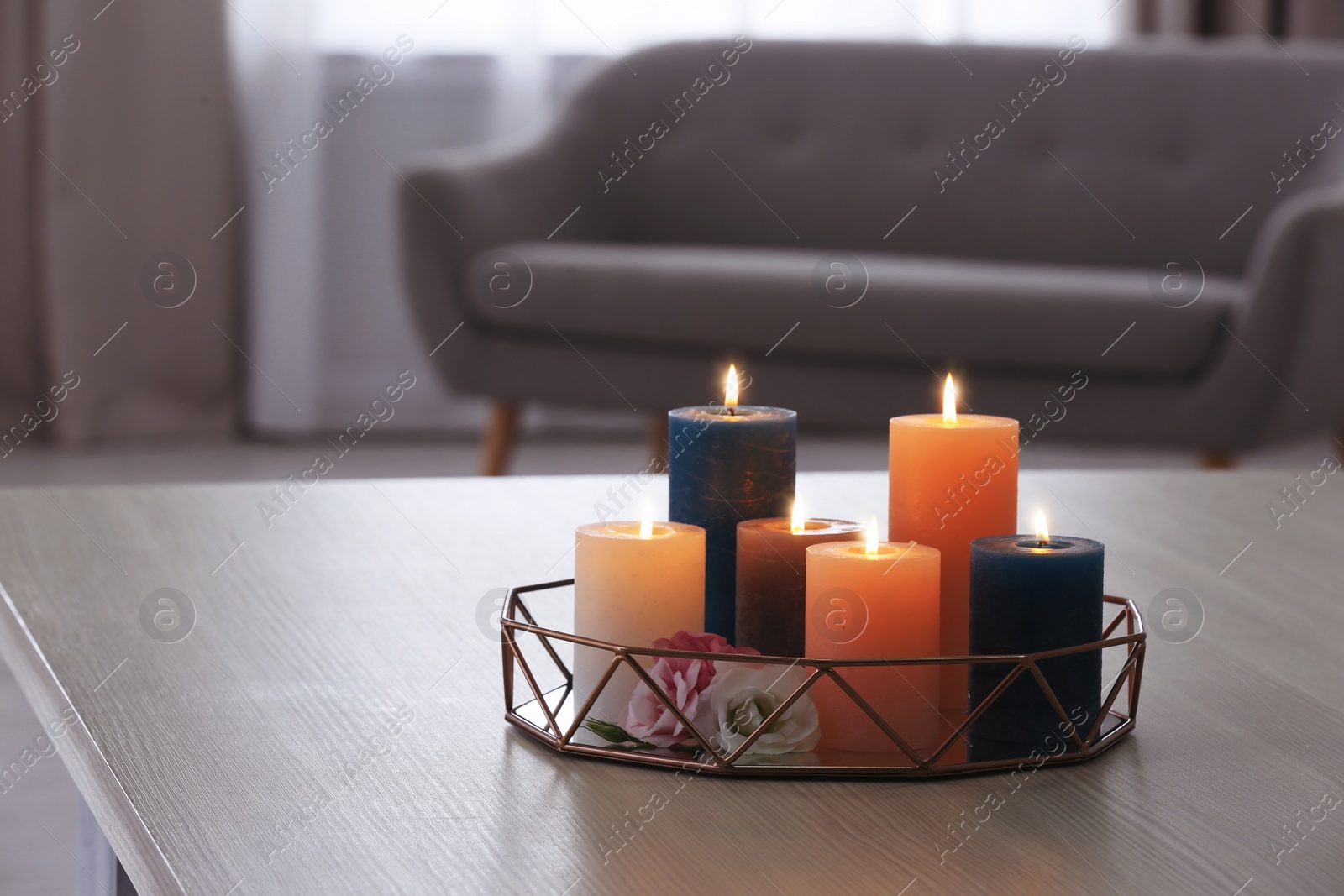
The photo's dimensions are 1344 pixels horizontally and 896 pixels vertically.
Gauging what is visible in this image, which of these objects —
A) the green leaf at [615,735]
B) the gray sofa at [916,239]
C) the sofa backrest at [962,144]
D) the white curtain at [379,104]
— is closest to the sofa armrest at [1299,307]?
the gray sofa at [916,239]

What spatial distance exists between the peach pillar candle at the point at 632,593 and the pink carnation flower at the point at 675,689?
13 millimetres

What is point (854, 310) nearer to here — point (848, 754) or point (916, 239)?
point (916, 239)

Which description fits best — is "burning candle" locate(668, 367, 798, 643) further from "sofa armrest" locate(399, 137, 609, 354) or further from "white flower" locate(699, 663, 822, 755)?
"sofa armrest" locate(399, 137, 609, 354)

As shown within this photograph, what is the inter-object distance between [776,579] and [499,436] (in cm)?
187

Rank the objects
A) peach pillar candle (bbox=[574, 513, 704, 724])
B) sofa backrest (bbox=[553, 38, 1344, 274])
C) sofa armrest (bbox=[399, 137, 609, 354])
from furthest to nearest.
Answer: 1. sofa backrest (bbox=[553, 38, 1344, 274])
2. sofa armrest (bbox=[399, 137, 609, 354])
3. peach pillar candle (bbox=[574, 513, 704, 724])

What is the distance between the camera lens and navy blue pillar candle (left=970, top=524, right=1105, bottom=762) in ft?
1.83

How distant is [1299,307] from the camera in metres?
2.13

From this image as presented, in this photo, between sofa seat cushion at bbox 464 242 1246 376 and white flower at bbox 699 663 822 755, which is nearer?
white flower at bbox 699 663 822 755

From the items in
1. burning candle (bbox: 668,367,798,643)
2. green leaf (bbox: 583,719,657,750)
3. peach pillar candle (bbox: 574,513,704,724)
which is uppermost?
burning candle (bbox: 668,367,798,643)

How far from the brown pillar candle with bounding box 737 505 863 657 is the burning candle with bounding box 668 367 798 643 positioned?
2 cm

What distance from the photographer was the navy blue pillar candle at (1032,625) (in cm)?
56

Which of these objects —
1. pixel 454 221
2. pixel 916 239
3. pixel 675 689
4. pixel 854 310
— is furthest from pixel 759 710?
pixel 916 239

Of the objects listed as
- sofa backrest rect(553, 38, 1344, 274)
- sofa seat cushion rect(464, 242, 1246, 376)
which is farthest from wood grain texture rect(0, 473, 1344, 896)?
sofa backrest rect(553, 38, 1344, 274)

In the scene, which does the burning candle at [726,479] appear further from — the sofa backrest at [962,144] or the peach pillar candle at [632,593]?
the sofa backrest at [962,144]
